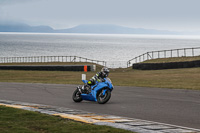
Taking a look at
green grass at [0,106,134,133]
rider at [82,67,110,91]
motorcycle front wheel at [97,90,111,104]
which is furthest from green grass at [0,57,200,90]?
green grass at [0,106,134,133]

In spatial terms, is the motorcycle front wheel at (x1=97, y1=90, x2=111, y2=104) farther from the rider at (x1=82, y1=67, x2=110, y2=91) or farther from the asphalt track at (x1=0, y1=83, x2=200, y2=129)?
the rider at (x1=82, y1=67, x2=110, y2=91)

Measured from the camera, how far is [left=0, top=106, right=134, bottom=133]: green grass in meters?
7.16

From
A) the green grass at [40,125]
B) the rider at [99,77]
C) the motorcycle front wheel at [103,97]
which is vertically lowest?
the green grass at [40,125]

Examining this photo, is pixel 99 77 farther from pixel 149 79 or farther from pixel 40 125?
pixel 149 79

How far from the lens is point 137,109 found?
11.1 m

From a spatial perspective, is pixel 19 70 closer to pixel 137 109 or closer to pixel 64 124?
pixel 137 109

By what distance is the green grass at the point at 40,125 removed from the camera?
716 cm

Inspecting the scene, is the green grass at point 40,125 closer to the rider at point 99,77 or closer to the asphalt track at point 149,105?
the asphalt track at point 149,105

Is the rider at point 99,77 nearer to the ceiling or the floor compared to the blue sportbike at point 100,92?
nearer to the ceiling

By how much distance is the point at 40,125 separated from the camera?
779 cm

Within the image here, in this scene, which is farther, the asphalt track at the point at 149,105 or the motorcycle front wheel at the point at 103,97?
the motorcycle front wheel at the point at 103,97

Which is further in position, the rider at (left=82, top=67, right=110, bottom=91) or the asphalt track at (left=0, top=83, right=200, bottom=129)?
the rider at (left=82, top=67, right=110, bottom=91)

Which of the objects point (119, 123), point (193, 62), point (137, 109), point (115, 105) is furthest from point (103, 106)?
point (193, 62)

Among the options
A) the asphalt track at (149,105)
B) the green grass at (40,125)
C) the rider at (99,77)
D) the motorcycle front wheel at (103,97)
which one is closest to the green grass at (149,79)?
the asphalt track at (149,105)
